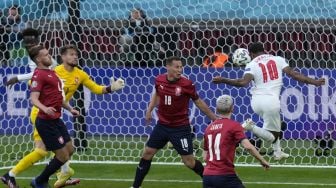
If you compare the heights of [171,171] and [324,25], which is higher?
[324,25]

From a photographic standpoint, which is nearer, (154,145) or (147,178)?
(154,145)

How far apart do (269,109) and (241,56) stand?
8.24 ft

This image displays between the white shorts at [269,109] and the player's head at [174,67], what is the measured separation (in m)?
1.96

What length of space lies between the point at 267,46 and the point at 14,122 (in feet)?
15.0

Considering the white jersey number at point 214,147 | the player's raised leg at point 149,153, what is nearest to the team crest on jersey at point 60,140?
the player's raised leg at point 149,153

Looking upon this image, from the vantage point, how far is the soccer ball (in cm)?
1669

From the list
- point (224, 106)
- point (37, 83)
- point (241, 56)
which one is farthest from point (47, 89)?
point (241, 56)

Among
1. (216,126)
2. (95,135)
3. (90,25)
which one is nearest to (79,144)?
(95,135)

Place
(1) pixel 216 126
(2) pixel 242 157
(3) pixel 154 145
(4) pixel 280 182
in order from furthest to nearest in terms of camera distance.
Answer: (2) pixel 242 157, (4) pixel 280 182, (3) pixel 154 145, (1) pixel 216 126

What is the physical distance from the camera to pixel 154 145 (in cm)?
1277

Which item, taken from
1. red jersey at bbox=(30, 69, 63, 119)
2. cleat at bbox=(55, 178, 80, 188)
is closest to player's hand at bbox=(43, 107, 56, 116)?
red jersey at bbox=(30, 69, 63, 119)

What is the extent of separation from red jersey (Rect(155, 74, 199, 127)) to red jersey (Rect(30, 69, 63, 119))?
4.53 ft

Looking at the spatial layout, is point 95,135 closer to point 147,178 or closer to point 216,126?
point 147,178

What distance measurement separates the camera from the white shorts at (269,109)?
14336 millimetres
